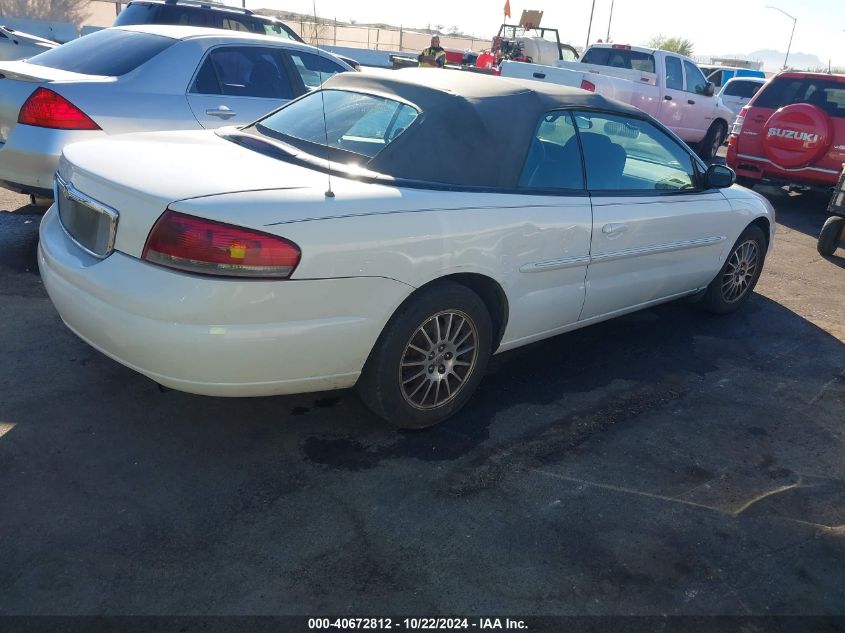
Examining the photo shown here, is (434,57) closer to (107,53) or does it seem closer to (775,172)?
(775,172)

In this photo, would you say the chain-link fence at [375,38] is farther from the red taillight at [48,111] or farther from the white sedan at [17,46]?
the red taillight at [48,111]

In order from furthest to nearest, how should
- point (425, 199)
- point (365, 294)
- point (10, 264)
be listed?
point (10, 264), point (425, 199), point (365, 294)

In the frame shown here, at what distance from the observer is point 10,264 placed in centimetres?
519

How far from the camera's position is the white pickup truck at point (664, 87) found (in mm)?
12820

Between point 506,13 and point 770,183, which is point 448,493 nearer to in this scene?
point 770,183

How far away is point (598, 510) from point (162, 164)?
2.36m

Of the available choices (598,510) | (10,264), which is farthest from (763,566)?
(10,264)

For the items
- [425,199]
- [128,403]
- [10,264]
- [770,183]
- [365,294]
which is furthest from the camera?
[770,183]

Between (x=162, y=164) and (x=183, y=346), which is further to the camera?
(x=162, y=164)

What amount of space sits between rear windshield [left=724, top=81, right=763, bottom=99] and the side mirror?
16817mm

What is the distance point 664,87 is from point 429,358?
11.9 meters

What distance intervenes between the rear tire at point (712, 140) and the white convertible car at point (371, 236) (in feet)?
37.1

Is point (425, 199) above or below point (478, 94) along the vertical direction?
below

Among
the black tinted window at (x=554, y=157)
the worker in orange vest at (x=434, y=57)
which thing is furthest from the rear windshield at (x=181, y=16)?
the black tinted window at (x=554, y=157)
